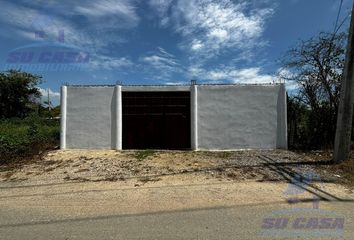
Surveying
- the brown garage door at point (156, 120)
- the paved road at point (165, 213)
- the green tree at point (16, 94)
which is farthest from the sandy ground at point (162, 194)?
the green tree at point (16, 94)

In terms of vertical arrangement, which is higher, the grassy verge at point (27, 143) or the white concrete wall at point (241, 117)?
the white concrete wall at point (241, 117)

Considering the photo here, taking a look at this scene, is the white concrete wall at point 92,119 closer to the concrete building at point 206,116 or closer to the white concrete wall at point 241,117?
the concrete building at point 206,116

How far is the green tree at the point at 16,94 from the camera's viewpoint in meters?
32.5

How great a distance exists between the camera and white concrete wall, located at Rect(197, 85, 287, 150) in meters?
12.4

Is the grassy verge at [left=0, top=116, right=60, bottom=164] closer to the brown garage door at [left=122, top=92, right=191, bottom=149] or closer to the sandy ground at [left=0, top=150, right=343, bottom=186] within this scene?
the sandy ground at [left=0, top=150, right=343, bottom=186]

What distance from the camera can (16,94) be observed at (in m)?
33.1

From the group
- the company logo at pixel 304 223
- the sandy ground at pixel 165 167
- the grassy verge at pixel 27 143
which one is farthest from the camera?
the grassy verge at pixel 27 143

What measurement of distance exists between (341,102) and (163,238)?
7917mm

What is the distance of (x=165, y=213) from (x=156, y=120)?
763 centimetres

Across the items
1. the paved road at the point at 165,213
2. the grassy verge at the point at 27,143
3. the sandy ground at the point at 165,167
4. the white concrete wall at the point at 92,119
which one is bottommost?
the paved road at the point at 165,213

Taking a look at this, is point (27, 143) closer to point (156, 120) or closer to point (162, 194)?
point (156, 120)

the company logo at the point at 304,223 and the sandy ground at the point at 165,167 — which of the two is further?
the sandy ground at the point at 165,167

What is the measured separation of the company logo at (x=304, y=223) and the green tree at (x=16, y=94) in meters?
33.1

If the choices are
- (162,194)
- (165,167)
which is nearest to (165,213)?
(162,194)
